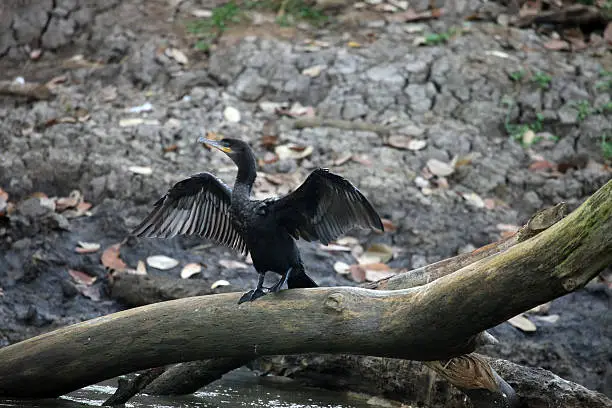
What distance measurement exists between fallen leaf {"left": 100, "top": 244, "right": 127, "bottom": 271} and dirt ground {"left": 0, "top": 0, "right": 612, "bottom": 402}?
Answer: 0.07m

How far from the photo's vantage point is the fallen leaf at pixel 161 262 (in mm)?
7086

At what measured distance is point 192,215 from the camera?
5.27 meters

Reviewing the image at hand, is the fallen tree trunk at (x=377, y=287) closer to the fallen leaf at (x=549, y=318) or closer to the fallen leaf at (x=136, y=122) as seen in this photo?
the fallen leaf at (x=549, y=318)

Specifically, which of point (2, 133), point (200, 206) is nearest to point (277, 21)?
point (2, 133)

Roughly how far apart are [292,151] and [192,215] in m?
3.25

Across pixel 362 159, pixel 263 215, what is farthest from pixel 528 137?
pixel 263 215

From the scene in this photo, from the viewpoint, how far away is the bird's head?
495 centimetres

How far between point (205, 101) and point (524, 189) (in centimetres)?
305

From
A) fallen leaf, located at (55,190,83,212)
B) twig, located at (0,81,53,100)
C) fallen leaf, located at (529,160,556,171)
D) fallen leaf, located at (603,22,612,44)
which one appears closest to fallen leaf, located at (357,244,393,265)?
fallen leaf, located at (529,160,556,171)

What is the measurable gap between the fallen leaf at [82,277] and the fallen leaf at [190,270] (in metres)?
0.65

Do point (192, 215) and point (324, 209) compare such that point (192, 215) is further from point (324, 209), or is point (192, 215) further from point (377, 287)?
point (377, 287)

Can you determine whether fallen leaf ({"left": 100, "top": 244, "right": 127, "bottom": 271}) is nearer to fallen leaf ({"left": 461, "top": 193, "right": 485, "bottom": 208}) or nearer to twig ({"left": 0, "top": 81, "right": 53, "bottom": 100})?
twig ({"left": 0, "top": 81, "right": 53, "bottom": 100})

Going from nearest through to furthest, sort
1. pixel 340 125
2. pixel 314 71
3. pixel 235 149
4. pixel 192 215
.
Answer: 1. pixel 235 149
2. pixel 192 215
3. pixel 340 125
4. pixel 314 71

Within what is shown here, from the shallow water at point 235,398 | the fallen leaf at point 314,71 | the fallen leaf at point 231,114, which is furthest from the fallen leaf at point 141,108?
the shallow water at point 235,398
